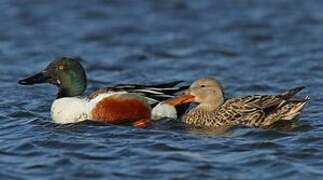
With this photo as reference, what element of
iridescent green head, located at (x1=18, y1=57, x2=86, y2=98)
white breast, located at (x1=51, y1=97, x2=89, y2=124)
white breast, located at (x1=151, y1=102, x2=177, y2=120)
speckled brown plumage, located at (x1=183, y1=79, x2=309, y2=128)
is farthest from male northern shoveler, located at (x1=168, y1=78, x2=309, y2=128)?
iridescent green head, located at (x1=18, y1=57, x2=86, y2=98)

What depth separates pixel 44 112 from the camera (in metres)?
12.8

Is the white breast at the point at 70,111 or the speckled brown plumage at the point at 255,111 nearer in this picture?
the speckled brown plumage at the point at 255,111

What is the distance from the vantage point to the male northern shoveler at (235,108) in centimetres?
1150

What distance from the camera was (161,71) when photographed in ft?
51.9

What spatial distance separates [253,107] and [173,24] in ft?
25.8

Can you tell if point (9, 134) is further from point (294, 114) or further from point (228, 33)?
point (228, 33)

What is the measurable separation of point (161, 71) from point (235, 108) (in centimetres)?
431

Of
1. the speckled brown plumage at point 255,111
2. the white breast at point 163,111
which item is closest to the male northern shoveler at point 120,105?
the white breast at point 163,111

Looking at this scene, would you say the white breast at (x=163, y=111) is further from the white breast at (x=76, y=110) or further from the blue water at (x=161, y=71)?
the white breast at (x=76, y=110)

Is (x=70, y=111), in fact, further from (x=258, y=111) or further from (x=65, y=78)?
(x=258, y=111)

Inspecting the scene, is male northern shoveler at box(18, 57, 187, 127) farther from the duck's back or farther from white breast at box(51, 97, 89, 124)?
the duck's back

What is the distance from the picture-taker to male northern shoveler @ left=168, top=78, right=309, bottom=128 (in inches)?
453

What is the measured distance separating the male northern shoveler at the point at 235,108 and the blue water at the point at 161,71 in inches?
7.2

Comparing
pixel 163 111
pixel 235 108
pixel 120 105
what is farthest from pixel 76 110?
pixel 235 108
